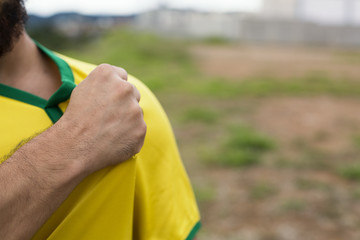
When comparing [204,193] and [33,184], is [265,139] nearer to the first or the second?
[204,193]

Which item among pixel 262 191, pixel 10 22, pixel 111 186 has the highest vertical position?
pixel 10 22

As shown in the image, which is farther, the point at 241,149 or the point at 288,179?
the point at 241,149

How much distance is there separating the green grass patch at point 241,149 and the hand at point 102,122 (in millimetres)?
3752

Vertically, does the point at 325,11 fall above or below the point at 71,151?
below

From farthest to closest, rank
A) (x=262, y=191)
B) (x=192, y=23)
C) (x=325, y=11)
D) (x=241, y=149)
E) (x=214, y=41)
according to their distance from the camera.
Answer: (x=192, y=23)
(x=325, y=11)
(x=214, y=41)
(x=241, y=149)
(x=262, y=191)

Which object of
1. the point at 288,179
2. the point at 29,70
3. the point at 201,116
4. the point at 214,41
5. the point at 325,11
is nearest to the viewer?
the point at 29,70

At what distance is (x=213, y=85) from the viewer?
350 inches

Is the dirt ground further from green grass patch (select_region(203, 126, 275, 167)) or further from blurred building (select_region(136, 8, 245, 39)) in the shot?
blurred building (select_region(136, 8, 245, 39))

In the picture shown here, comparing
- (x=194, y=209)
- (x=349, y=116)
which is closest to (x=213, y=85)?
(x=349, y=116)

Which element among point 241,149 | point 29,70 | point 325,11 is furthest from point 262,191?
point 325,11

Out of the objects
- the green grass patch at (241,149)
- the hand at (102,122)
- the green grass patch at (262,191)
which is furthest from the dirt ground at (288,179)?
the hand at (102,122)

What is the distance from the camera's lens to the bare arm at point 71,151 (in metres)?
0.77

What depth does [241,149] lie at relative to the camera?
495 cm

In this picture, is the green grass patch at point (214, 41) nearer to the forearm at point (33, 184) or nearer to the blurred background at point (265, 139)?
the blurred background at point (265, 139)
